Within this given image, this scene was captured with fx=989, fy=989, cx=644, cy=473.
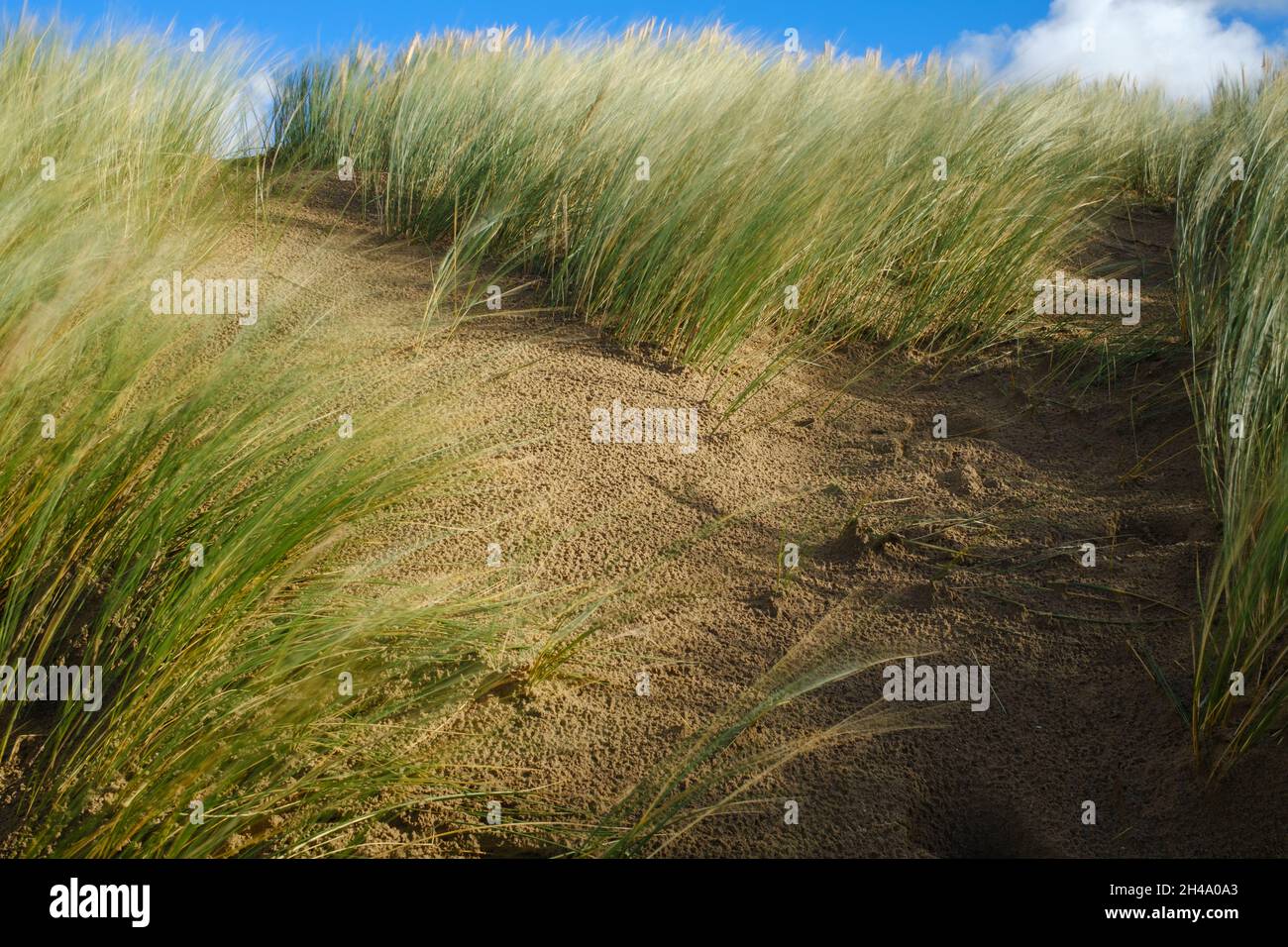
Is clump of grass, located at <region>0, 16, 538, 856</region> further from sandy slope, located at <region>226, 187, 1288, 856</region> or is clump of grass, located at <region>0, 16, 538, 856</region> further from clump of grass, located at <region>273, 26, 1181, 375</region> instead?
clump of grass, located at <region>273, 26, 1181, 375</region>

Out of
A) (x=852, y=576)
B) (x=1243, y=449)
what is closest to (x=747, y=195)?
(x=852, y=576)

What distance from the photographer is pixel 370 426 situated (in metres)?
2.51

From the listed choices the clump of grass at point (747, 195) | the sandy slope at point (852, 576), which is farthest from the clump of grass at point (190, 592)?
the clump of grass at point (747, 195)

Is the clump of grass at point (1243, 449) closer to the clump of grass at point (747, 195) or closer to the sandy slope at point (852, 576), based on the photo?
the sandy slope at point (852, 576)

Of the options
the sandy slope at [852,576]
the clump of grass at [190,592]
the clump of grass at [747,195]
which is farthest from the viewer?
the clump of grass at [747,195]

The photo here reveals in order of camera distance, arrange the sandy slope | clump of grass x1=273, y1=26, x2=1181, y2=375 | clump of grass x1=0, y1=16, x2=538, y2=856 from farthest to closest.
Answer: clump of grass x1=273, y1=26, x2=1181, y2=375 < the sandy slope < clump of grass x1=0, y1=16, x2=538, y2=856

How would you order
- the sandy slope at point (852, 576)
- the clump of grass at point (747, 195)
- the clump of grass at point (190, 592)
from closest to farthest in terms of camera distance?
1. the clump of grass at point (190, 592)
2. the sandy slope at point (852, 576)
3. the clump of grass at point (747, 195)

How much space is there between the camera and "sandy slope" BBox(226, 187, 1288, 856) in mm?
1835

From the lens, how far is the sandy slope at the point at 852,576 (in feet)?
6.02

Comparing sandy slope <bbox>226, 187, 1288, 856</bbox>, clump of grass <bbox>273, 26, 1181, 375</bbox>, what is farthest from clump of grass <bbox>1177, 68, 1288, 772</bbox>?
clump of grass <bbox>273, 26, 1181, 375</bbox>

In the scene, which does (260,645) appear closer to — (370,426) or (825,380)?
(370,426)

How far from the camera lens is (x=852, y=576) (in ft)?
8.04

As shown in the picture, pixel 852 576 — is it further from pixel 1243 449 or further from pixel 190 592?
pixel 190 592

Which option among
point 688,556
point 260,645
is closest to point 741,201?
point 688,556
